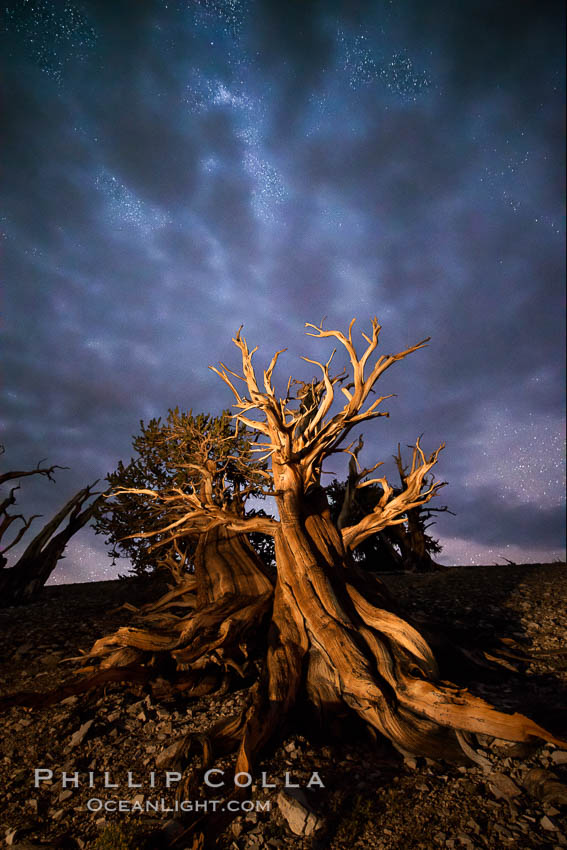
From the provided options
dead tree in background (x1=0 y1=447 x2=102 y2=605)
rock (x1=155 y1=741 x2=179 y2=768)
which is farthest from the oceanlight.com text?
dead tree in background (x1=0 y1=447 x2=102 y2=605)

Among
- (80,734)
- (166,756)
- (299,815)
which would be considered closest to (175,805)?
(166,756)

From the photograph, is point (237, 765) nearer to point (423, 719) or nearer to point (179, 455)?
point (423, 719)

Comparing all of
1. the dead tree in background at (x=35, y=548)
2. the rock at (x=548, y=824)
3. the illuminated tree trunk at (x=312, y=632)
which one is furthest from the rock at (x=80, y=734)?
the dead tree in background at (x=35, y=548)

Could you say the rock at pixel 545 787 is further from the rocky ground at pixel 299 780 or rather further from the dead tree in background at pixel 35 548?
the dead tree in background at pixel 35 548

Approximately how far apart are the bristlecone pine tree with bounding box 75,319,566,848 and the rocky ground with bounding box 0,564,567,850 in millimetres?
244

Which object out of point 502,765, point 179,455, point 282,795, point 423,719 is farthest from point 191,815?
point 179,455

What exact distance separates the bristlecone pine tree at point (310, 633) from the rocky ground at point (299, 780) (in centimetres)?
24

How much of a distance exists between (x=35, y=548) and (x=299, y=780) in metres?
11.4

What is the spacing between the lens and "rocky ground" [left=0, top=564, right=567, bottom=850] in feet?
8.74

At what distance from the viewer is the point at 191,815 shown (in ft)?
9.27

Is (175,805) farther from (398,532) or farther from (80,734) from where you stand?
(398,532)

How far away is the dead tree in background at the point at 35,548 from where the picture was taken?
11227 millimetres

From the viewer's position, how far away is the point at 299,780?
10.5 feet

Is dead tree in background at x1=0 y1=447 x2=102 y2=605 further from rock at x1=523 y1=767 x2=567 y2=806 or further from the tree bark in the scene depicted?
rock at x1=523 y1=767 x2=567 y2=806
